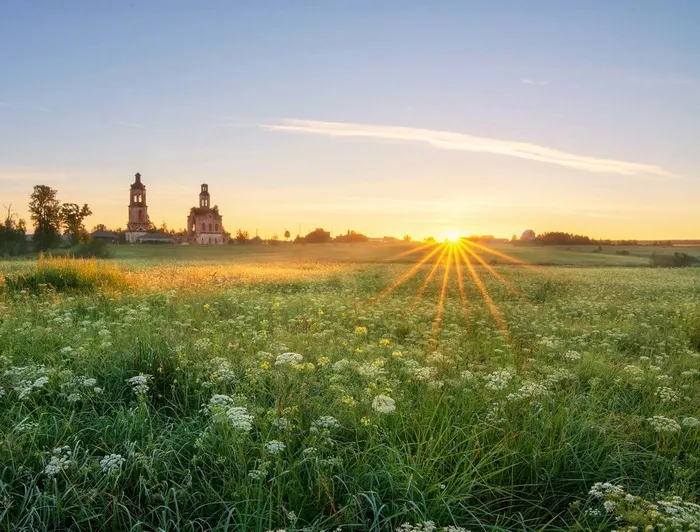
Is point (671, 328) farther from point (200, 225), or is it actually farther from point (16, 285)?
point (200, 225)

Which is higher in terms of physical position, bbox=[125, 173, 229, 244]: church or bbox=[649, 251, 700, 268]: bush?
bbox=[125, 173, 229, 244]: church

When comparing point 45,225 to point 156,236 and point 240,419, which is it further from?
point 240,419

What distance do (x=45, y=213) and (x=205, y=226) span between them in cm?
4655

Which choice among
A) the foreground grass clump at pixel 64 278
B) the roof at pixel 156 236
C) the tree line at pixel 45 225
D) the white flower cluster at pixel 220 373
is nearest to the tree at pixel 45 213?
the tree line at pixel 45 225

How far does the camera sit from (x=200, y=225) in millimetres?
105938

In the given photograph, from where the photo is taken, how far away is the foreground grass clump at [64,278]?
13.0 metres

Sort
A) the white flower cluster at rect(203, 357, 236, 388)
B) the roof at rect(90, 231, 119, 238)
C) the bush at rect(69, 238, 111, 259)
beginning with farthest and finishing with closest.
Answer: the roof at rect(90, 231, 119, 238), the bush at rect(69, 238, 111, 259), the white flower cluster at rect(203, 357, 236, 388)

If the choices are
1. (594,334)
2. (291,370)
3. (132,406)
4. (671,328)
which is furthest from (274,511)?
(671,328)

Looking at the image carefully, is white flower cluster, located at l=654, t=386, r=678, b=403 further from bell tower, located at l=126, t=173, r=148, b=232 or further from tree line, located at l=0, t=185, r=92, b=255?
bell tower, located at l=126, t=173, r=148, b=232

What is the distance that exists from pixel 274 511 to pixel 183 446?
1043mm

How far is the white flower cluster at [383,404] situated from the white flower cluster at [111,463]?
175 centimetres

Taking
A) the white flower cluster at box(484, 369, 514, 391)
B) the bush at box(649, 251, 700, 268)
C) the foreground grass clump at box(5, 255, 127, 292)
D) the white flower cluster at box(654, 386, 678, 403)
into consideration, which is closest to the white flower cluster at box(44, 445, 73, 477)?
the white flower cluster at box(484, 369, 514, 391)

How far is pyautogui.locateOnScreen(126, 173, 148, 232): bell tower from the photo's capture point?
343 ft

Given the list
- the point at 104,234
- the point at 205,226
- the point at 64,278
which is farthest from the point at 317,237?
the point at 64,278
